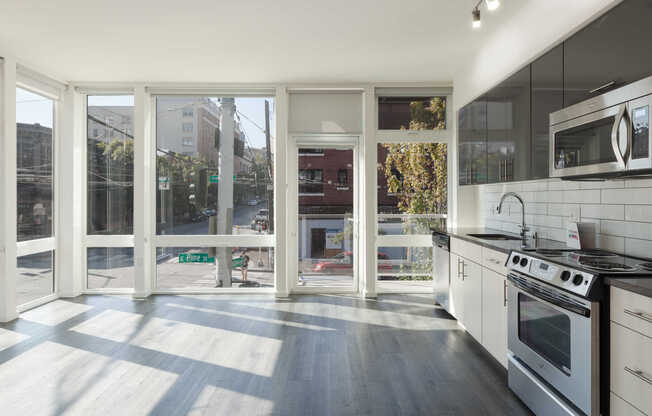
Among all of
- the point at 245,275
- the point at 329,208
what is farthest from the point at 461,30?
the point at 245,275

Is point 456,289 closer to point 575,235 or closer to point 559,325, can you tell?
point 575,235

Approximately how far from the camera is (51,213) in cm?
505

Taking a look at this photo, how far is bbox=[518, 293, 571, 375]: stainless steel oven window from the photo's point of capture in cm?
210

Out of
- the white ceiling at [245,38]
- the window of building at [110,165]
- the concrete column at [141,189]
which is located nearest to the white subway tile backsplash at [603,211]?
the white ceiling at [245,38]

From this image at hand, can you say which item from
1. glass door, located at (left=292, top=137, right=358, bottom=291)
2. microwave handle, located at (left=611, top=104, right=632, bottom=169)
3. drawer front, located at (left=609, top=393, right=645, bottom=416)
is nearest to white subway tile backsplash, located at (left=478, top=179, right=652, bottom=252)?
microwave handle, located at (left=611, top=104, right=632, bottom=169)

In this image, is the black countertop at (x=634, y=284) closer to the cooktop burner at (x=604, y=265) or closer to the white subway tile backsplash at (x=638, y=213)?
the cooktop burner at (x=604, y=265)

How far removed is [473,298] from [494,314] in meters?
0.48

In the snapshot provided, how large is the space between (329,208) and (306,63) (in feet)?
6.37

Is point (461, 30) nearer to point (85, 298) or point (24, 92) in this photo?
point (24, 92)

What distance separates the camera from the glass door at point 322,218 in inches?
217

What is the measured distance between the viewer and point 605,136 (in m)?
2.19

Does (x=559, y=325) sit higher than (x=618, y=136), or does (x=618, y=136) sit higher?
(x=618, y=136)

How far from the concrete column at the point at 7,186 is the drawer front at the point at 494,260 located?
4700 mm

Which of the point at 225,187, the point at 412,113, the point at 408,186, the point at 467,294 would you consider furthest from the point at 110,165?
the point at 467,294
